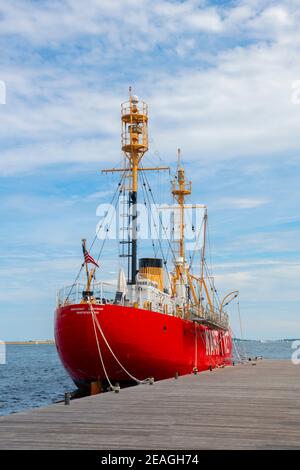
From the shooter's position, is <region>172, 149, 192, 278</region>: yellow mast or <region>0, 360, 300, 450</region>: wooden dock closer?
<region>0, 360, 300, 450</region>: wooden dock

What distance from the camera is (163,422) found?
13.7 metres

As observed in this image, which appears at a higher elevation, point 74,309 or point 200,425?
point 74,309

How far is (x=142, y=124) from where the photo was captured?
37.2m

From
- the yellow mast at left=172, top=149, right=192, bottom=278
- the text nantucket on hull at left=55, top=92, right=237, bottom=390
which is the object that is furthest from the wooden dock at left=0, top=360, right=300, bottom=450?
the yellow mast at left=172, top=149, right=192, bottom=278

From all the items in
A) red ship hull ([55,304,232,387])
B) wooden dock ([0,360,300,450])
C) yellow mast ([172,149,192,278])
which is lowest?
wooden dock ([0,360,300,450])

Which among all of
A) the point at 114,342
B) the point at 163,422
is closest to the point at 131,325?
the point at 114,342

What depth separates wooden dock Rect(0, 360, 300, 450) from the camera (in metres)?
11.2

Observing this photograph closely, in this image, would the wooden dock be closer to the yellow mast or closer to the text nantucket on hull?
the text nantucket on hull

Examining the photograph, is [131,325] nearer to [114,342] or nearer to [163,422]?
[114,342]

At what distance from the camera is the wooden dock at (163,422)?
11.2 metres

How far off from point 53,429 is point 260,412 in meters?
5.82

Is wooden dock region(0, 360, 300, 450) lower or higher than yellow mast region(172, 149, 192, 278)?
lower
